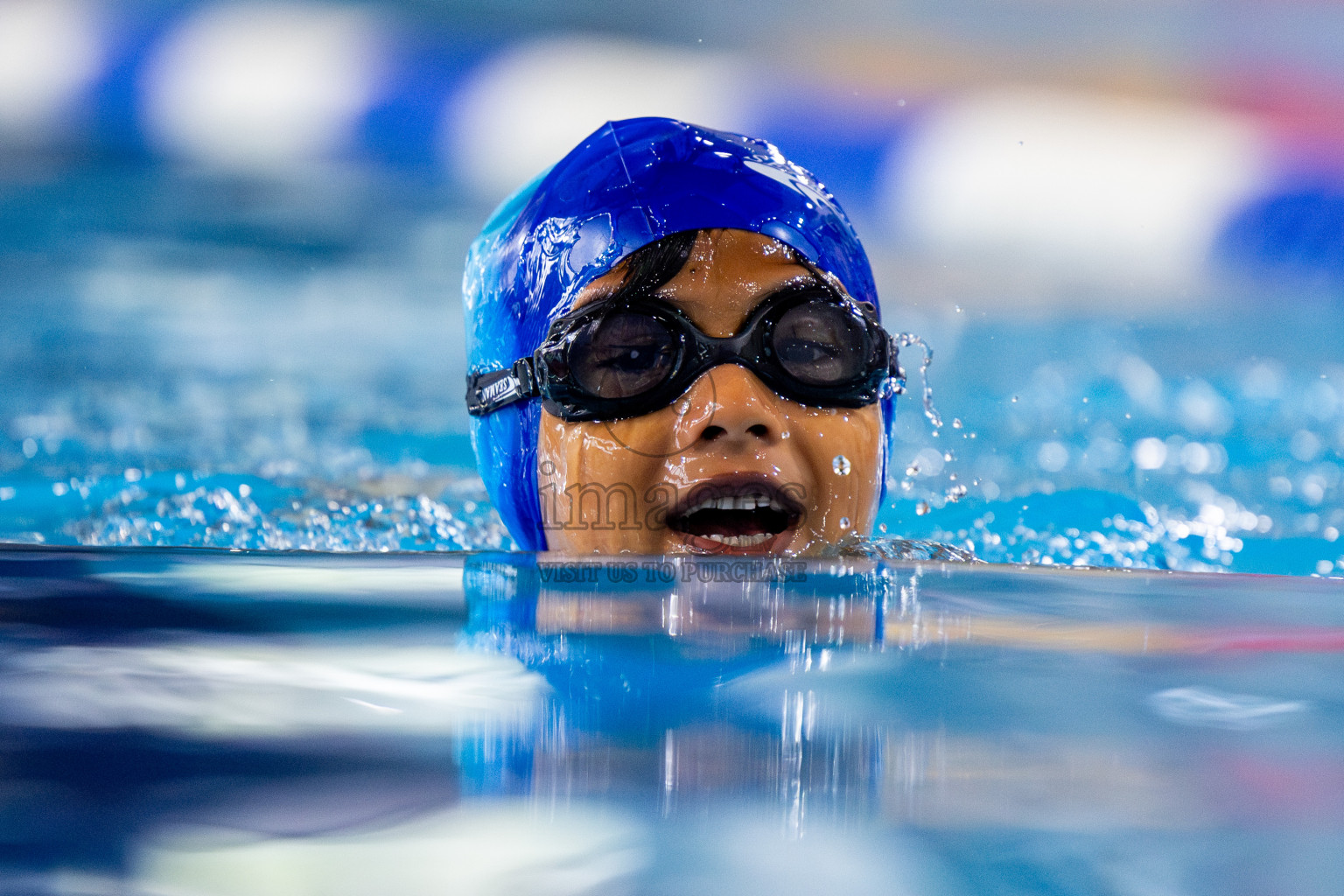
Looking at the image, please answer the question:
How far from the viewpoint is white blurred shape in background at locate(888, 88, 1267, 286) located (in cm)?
528

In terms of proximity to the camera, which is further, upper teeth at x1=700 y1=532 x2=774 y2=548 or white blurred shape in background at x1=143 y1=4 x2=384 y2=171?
white blurred shape in background at x1=143 y1=4 x2=384 y2=171

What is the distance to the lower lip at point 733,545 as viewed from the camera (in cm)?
158

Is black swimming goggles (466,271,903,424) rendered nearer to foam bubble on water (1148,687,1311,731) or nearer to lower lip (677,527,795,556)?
lower lip (677,527,795,556)

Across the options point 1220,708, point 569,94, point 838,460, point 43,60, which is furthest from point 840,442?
point 43,60

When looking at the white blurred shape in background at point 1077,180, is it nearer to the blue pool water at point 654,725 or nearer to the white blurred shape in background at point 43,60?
the white blurred shape in background at point 43,60

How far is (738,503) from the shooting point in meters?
1.58

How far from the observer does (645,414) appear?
164 centimetres

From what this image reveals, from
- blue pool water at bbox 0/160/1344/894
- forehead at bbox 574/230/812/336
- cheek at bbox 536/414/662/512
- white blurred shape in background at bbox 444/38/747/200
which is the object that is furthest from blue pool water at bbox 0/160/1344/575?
blue pool water at bbox 0/160/1344/894

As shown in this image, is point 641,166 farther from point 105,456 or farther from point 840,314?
point 105,456

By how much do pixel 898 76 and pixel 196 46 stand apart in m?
2.99

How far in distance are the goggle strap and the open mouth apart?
329 millimetres

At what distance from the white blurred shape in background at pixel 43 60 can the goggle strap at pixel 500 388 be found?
12.3 ft

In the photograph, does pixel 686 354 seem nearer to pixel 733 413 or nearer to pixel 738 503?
pixel 733 413

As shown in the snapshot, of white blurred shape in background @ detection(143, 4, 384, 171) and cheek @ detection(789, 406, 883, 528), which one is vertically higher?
white blurred shape in background @ detection(143, 4, 384, 171)
